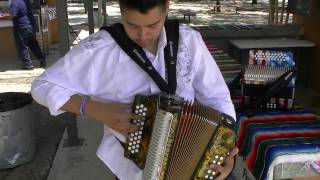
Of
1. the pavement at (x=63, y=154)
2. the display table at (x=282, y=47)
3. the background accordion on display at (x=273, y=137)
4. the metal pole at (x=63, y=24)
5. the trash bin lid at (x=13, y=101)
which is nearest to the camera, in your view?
the background accordion on display at (x=273, y=137)

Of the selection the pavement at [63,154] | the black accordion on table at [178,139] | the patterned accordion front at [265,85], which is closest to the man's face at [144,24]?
the black accordion on table at [178,139]

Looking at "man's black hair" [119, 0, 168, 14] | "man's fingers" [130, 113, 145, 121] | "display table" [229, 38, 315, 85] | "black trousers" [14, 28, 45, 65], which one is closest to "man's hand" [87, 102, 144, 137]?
"man's fingers" [130, 113, 145, 121]

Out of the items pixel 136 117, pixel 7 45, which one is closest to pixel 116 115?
pixel 136 117

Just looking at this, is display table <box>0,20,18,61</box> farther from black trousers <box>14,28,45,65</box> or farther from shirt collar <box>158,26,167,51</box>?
shirt collar <box>158,26,167,51</box>

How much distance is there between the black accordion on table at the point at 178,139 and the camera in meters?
1.45

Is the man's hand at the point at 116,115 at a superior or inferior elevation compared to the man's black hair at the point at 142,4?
inferior

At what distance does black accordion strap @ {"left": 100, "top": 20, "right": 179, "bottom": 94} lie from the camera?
1555mm

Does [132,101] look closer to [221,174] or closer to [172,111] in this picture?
[172,111]

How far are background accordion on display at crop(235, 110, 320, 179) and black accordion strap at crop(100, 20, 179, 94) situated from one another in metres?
1.09

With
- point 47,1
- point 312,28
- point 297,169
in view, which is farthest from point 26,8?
point 297,169

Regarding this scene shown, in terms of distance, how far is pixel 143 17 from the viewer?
146cm

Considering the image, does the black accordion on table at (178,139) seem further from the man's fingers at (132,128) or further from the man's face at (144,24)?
the man's face at (144,24)

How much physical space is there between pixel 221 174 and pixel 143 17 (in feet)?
2.18

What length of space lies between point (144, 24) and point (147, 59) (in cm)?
15
